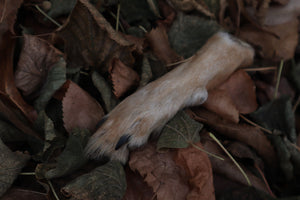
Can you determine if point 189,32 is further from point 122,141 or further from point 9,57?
point 9,57

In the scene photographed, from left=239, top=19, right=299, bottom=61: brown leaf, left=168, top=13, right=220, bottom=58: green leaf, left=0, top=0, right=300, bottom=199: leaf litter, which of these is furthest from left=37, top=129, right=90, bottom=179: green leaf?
left=239, top=19, right=299, bottom=61: brown leaf

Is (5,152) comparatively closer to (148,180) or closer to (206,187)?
(148,180)

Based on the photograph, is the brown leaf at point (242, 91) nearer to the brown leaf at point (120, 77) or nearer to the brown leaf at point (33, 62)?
the brown leaf at point (120, 77)

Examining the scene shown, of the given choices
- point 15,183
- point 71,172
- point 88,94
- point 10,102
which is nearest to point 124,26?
point 88,94

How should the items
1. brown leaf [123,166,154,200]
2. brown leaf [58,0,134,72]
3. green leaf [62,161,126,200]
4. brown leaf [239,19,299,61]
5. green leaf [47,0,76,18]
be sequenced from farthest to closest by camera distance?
brown leaf [239,19,299,61] < green leaf [47,0,76,18] < brown leaf [58,0,134,72] < brown leaf [123,166,154,200] < green leaf [62,161,126,200]

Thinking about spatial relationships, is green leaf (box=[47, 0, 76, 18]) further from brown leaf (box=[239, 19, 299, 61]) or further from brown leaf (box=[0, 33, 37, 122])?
brown leaf (box=[239, 19, 299, 61])

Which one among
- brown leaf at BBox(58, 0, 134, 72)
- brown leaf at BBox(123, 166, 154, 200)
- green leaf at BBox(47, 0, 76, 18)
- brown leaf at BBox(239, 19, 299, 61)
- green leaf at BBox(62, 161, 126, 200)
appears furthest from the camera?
brown leaf at BBox(239, 19, 299, 61)
